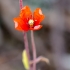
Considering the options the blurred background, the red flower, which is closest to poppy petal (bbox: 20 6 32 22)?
the red flower

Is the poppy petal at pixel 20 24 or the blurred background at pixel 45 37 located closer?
the poppy petal at pixel 20 24

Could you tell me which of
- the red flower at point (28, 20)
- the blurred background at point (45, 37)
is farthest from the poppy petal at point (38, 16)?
the blurred background at point (45, 37)

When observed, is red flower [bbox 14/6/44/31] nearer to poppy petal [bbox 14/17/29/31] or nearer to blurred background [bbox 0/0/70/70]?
poppy petal [bbox 14/17/29/31]

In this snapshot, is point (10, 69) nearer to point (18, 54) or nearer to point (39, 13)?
point (18, 54)

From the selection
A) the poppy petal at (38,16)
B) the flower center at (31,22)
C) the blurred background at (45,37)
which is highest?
the poppy petal at (38,16)

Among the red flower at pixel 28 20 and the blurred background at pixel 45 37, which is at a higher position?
the red flower at pixel 28 20

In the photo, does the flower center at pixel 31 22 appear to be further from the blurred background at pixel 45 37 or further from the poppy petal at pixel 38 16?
the blurred background at pixel 45 37
